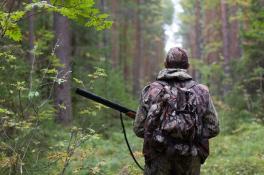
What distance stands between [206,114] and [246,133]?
30.9 feet

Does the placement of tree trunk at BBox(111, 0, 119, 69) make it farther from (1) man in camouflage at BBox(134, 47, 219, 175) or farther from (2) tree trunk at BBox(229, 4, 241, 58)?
(1) man in camouflage at BBox(134, 47, 219, 175)

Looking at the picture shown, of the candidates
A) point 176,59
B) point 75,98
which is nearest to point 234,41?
point 75,98

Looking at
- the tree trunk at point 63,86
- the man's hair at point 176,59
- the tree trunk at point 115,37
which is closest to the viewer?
the man's hair at point 176,59

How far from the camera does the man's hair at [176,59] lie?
4.95 metres

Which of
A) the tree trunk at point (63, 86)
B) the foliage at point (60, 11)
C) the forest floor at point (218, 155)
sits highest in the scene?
the foliage at point (60, 11)

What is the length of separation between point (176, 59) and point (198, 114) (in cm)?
67

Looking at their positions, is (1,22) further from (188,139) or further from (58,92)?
(58,92)

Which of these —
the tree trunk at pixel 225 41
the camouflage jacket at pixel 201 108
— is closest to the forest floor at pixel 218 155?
the camouflage jacket at pixel 201 108

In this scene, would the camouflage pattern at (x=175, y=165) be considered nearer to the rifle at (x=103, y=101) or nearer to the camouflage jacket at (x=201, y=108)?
the camouflage jacket at (x=201, y=108)

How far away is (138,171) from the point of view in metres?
9.01

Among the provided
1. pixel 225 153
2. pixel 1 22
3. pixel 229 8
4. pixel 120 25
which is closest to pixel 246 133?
pixel 225 153

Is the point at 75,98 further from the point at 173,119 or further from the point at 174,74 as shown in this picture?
the point at 173,119

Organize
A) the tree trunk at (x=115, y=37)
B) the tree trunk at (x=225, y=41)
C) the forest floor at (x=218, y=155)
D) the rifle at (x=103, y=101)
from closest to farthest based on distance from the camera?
1. the rifle at (x=103, y=101)
2. the forest floor at (x=218, y=155)
3. the tree trunk at (x=225, y=41)
4. the tree trunk at (x=115, y=37)

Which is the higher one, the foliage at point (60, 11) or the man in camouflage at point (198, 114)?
the foliage at point (60, 11)
